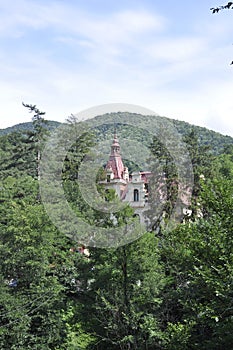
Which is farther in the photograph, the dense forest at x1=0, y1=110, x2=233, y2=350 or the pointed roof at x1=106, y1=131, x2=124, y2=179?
the pointed roof at x1=106, y1=131, x2=124, y2=179

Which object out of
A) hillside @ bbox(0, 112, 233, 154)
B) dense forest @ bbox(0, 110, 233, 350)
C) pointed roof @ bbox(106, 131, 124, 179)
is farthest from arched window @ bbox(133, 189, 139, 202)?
dense forest @ bbox(0, 110, 233, 350)

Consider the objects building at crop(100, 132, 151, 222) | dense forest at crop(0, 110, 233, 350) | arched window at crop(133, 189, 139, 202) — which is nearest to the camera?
dense forest at crop(0, 110, 233, 350)

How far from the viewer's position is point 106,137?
20.1 metres

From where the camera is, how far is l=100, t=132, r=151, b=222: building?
20578mm

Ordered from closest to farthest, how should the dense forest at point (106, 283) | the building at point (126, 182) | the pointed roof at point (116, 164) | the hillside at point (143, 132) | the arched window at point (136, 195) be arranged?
1. the dense forest at point (106, 283)
2. the hillside at point (143, 132)
3. the building at point (126, 182)
4. the pointed roof at point (116, 164)
5. the arched window at point (136, 195)

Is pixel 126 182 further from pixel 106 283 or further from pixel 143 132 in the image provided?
pixel 106 283

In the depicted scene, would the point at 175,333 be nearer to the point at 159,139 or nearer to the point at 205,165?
the point at 159,139

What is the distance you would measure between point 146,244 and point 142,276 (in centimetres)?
95

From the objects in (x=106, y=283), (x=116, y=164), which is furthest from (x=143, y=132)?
(x=106, y=283)

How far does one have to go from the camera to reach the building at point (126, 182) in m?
20.6

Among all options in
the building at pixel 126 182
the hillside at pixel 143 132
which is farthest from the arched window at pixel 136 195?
the hillside at pixel 143 132

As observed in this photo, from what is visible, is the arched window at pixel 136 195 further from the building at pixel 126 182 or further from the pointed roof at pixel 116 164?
the pointed roof at pixel 116 164

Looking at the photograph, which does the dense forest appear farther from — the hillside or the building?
the building

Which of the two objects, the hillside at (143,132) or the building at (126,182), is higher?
the hillside at (143,132)
